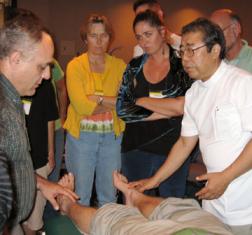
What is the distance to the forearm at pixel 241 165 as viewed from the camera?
1.56 meters

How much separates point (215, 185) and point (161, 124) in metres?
0.77

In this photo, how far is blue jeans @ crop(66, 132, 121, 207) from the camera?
256cm

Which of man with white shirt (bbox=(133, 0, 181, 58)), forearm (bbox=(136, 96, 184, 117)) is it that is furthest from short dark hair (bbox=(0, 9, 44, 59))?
man with white shirt (bbox=(133, 0, 181, 58))

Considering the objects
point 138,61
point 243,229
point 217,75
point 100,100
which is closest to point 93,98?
point 100,100

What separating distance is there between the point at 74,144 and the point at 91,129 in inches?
6.5

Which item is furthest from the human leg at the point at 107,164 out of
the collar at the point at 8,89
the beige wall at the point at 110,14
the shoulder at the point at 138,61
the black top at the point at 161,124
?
the beige wall at the point at 110,14

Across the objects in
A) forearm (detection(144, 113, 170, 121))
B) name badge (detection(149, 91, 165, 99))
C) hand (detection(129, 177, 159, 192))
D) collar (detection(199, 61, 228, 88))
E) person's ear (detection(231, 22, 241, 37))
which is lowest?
hand (detection(129, 177, 159, 192))

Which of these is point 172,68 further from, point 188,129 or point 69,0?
point 69,0

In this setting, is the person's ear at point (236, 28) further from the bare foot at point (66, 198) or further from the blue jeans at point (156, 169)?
the bare foot at point (66, 198)

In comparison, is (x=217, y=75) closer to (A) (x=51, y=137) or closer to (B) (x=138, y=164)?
(B) (x=138, y=164)

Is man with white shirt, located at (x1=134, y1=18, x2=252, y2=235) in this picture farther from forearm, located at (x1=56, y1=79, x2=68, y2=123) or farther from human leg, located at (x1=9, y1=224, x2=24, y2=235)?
forearm, located at (x1=56, y1=79, x2=68, y2=123)

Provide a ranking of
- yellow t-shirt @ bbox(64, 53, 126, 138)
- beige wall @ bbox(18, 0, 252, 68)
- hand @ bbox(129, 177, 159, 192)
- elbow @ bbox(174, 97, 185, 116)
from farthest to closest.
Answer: beige wall @ bbox(18, 0, 252, 68)
yellow t-shirt @ bbox(64, 53, 126, 138)
elbow @ bbox(174, 97, 185, 116)
hand @ bbox(129, 177, 159, 192)

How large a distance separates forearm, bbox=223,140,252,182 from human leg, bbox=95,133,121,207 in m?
1.13

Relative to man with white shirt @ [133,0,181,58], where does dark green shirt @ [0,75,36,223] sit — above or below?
below
